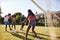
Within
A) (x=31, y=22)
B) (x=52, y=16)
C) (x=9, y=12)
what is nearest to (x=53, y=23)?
(x=52, y=16)

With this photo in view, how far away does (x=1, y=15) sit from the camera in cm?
404

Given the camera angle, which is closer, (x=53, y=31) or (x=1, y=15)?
(x=53, y=31)

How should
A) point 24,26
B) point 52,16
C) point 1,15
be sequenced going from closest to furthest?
point 52,16 → point 24,26 → point 1,15

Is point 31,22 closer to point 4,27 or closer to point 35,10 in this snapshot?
point 35,10

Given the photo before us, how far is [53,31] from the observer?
141 inches

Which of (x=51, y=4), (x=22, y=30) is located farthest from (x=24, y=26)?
(x=51, y=4)

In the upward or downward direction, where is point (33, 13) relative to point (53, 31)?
upward

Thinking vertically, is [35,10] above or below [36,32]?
above

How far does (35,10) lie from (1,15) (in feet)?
2.24

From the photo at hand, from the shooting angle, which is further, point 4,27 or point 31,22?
point 4,27

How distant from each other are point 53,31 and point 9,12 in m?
0.89

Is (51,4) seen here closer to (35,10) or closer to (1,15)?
(35,10)

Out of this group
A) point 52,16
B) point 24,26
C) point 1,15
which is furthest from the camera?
point 1,15

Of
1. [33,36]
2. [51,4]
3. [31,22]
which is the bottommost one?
[33,36]
